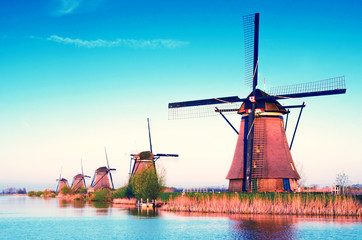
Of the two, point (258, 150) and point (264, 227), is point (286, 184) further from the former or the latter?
point (264, 227)

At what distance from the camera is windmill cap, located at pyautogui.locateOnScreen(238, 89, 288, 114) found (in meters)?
30.3

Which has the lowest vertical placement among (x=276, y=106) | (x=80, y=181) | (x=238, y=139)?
(x=80, y=181)

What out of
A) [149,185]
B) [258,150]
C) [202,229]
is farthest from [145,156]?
[202,229]

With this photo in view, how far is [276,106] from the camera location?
1206 inches

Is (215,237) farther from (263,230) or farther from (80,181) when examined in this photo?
(80,181)

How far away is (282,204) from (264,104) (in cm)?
782

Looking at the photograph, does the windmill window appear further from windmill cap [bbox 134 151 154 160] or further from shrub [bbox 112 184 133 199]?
windmill cap [bbox 134 151 154 160]

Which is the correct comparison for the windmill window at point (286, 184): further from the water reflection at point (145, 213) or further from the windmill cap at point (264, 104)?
the water reflection at point (145, 213)

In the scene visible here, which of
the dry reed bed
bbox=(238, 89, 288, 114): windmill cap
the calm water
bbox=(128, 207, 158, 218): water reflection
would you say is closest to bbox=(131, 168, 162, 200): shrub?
bbox=(128, 207, 158, 218): water reflection

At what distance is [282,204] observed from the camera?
2691 cm

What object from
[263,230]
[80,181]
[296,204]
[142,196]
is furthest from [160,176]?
[80,181]

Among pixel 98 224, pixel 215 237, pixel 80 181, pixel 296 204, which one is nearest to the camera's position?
pixel 215 237

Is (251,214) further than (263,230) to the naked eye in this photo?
Answer: Yes

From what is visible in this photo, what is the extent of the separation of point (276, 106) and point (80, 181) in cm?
7048
